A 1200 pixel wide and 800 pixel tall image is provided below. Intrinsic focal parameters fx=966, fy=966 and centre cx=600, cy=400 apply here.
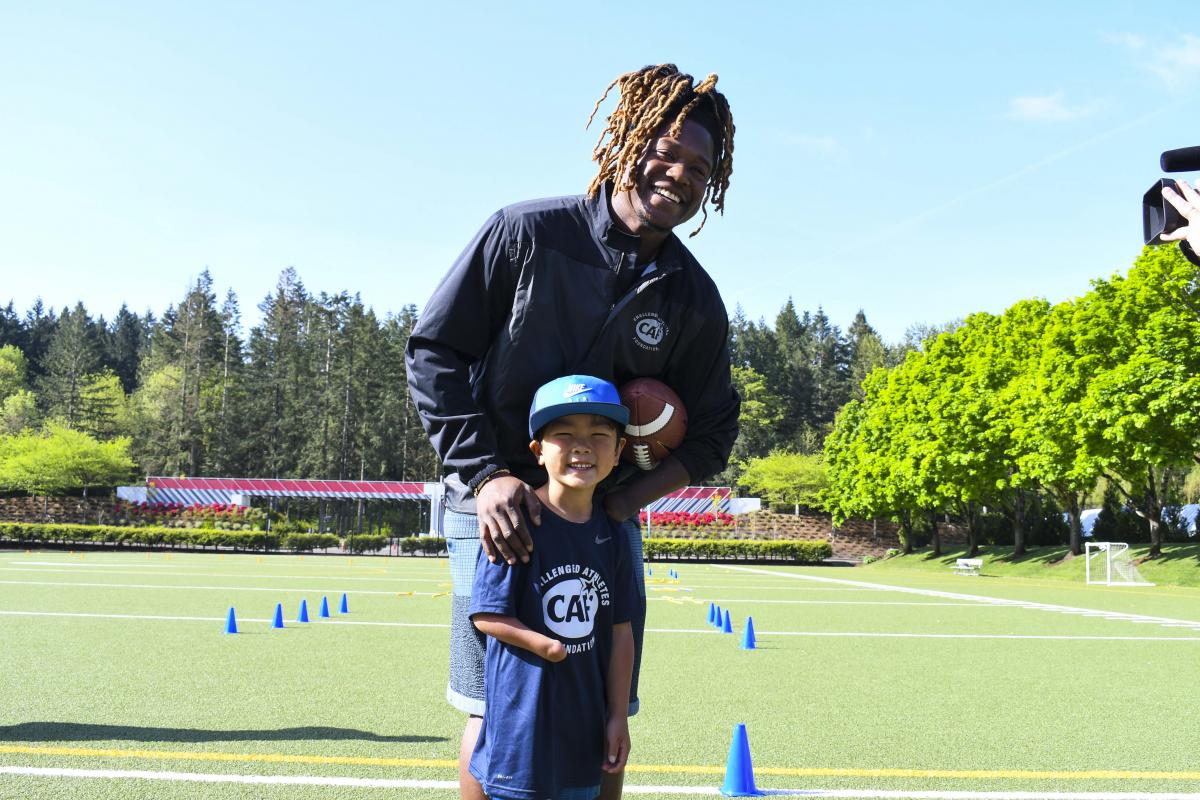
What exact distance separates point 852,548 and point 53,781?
57.0 metres

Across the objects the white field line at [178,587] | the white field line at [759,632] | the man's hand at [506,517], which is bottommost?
the white field line at [178,587]

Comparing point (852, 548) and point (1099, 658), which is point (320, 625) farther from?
point (852, 548)

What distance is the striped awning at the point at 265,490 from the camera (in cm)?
5281

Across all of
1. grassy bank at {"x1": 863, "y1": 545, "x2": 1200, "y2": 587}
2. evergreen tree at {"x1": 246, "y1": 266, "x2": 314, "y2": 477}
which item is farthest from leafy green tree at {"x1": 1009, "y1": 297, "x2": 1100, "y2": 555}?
evergreen tree at {"x1": 246, "y1": 266, "x2": 314, "y2": 477}

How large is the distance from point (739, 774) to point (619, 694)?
219cm

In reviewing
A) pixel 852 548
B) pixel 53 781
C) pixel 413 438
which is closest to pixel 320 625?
pixel 53 781

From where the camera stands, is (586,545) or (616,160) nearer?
(586,545)

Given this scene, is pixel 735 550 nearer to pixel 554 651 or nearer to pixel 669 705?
pixel 669 705

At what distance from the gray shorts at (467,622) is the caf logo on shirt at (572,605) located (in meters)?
0.15

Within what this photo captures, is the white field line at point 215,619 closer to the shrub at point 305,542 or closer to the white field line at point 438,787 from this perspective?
the white field line at point 438,787

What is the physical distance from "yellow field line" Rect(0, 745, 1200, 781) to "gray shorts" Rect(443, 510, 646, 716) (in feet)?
7.89

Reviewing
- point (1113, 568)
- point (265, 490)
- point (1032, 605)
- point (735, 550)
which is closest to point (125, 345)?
point (265, 490)

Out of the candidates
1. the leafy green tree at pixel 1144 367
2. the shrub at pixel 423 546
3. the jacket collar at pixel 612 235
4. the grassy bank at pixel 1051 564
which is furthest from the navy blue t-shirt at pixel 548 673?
Result: the shrub at pixel 423 546

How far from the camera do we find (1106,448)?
30109mm
